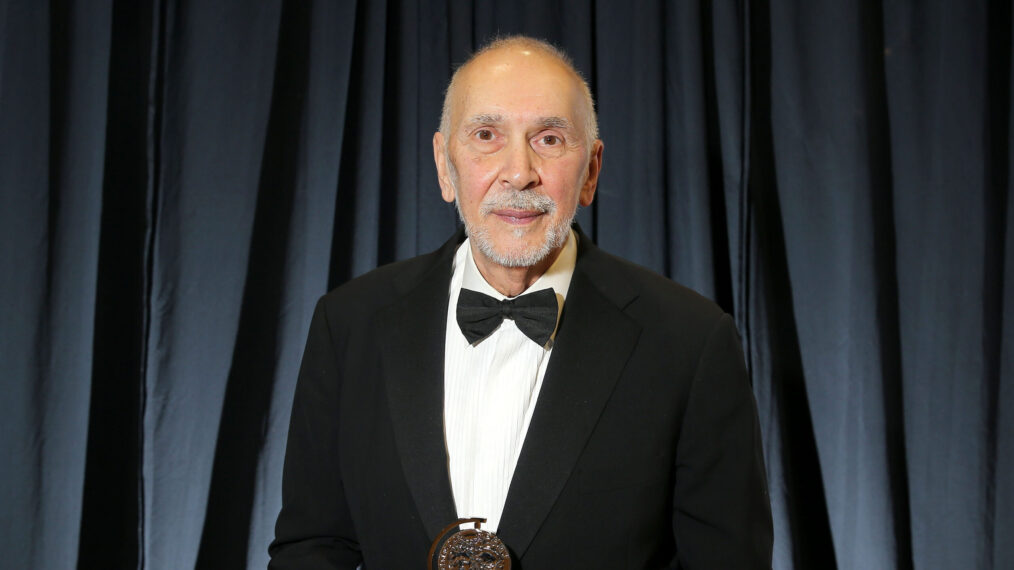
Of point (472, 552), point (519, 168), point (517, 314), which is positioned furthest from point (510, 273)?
point (472, 552)

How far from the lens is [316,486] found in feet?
5.21

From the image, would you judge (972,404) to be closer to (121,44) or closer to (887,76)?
(887,76)

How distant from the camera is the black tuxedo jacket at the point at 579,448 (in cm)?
145

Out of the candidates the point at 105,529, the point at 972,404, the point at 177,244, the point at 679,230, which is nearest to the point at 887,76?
the point at 679,230

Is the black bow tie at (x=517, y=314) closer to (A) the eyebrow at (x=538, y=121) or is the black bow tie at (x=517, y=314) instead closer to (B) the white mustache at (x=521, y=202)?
(B) the white mustache at (x=521, y=202)

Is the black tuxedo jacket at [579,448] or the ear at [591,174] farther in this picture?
the ear at [591,174]

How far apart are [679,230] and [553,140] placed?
1.06 m

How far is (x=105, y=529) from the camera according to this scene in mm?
2361

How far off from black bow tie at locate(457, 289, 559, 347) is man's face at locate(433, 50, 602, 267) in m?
0.07

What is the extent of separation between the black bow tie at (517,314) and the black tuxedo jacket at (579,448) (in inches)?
1.2

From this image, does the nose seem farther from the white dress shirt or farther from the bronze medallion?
the bronze medallion

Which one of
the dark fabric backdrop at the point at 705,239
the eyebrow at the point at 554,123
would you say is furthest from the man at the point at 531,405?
the dark fabric backdrop at the point at 705,239

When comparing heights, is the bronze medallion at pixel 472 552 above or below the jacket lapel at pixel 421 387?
below

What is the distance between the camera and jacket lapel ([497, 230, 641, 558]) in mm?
1425
